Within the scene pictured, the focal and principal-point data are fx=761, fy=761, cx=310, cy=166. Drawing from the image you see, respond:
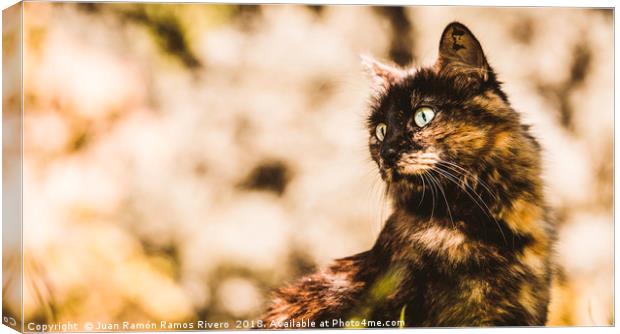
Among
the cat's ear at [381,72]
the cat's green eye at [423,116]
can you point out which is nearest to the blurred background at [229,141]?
the cat's ear at [381,72]

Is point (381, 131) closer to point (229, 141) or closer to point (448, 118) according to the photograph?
point (448, 118)

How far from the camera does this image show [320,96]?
9.91 feet

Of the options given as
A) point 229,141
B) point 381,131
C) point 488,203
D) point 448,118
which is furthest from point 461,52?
point 229,141

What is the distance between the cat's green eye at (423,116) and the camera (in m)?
2.84

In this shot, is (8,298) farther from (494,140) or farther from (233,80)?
(494,140)

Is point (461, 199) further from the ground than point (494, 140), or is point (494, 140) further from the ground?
Answer: point (494, 140)

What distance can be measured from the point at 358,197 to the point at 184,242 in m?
0.71

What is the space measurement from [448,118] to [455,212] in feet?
1.18

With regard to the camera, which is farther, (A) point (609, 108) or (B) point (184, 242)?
(A) point (609, 108)

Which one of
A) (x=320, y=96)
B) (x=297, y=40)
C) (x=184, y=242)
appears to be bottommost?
(x=184, y=242)

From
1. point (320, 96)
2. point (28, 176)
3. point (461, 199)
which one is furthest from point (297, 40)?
point (28, 176)

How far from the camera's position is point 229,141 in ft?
9.69

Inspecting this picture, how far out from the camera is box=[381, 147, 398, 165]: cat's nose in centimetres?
282

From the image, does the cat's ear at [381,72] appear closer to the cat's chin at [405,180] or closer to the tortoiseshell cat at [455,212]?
the tortoiseshell cat at [455,212]
